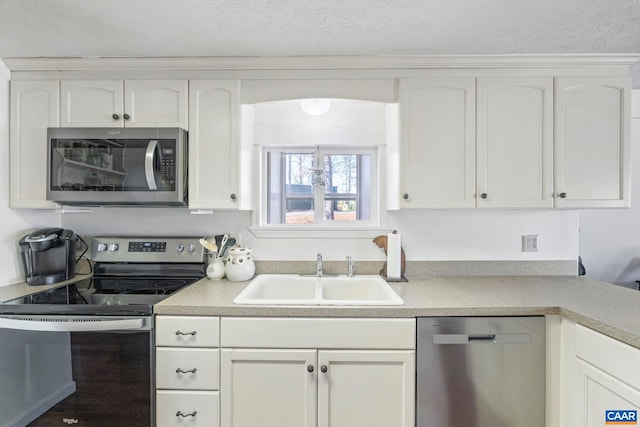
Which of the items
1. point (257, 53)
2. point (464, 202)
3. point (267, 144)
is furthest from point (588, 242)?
point (257, 53)

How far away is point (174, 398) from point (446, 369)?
1201 millimetres

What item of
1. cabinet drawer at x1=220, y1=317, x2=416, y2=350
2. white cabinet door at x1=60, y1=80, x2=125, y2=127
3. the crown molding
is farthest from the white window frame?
white cabinet door at x1=60, y1=80, x2=125, y2=127

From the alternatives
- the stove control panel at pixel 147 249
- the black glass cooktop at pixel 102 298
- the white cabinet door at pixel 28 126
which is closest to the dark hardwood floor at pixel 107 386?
the black glass cooktop at pixel 102 298

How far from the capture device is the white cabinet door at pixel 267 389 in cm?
138

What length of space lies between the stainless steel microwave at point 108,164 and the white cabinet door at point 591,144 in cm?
212

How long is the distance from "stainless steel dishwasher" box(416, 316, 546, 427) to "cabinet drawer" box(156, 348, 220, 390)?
904 millimetres

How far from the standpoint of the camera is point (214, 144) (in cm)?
178

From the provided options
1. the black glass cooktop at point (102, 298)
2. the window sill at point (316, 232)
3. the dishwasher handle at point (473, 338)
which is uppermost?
the window sill at point (316, 232)

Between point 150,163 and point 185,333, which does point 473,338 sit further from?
point 150,163

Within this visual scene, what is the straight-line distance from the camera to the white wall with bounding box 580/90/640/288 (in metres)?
2.85

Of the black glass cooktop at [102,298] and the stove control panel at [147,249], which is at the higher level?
the stove control panel at [147,249]

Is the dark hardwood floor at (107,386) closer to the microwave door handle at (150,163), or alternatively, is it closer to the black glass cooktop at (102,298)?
the black glass cooktop at (102,298)

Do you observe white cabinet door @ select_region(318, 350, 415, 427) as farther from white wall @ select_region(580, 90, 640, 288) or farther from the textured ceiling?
white wall @ select_region(580, 90, 640, 288)
